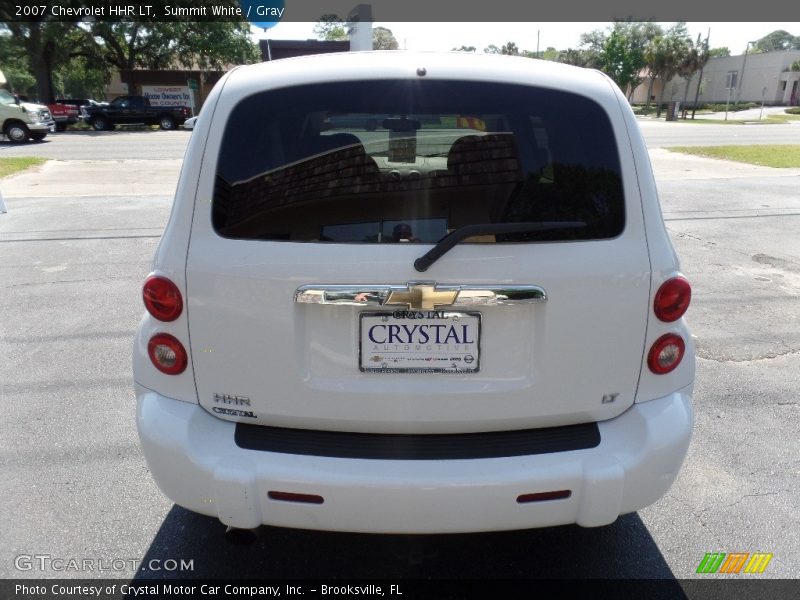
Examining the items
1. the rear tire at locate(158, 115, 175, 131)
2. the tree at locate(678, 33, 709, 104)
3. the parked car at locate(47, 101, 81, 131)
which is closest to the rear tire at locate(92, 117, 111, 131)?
the parked car at locate(47, 101, 81, 131)

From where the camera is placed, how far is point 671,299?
2.05 meters

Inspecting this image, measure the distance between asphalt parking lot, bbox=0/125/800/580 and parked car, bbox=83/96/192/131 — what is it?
2872 cm

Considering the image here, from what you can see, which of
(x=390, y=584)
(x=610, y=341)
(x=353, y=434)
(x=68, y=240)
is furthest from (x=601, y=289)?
(x=68, y=240)

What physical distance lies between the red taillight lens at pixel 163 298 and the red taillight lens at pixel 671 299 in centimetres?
161

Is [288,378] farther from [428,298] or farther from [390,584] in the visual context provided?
[390,584]

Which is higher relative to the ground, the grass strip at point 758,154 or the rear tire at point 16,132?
the grass strip at point 758,154

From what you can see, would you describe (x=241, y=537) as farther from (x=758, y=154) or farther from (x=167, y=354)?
(x=758, y=154)

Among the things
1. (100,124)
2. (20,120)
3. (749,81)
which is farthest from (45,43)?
(749,81)

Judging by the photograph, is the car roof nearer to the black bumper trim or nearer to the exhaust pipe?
the black bumper trim

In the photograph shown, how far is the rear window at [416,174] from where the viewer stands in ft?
6.46

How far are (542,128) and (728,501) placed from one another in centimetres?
204

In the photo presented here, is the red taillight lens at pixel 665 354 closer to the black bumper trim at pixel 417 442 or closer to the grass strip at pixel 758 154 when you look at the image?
the black bumper trim at pixel 417 442

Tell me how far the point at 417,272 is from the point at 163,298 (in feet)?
2.84

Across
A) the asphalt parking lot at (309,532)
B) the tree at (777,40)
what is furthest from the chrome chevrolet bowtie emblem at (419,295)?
the tree at (777,40)
